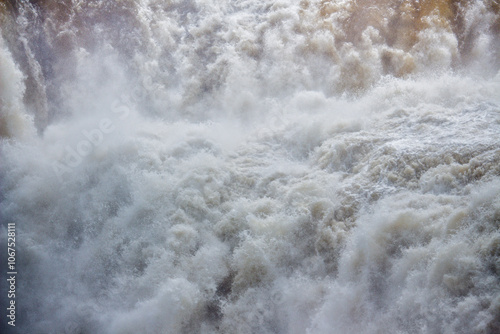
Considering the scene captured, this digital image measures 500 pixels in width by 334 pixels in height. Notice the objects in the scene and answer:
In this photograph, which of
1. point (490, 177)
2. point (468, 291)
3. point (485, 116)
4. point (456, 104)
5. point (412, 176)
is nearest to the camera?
point (468, 291)

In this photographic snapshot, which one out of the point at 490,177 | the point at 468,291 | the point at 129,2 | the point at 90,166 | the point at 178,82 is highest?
the point at 129,2

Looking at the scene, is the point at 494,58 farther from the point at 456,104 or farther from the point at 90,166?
the point at 90,166

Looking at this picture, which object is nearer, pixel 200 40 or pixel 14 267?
pixel 14 267

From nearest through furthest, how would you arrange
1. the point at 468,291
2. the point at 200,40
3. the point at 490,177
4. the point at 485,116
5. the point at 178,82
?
1. the point at 468,291
2. the point at 490,177
3. the point at 485,116
4. the point at 178,82
5. the point at 200,40

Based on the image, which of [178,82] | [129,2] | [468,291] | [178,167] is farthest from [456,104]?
[129,2]

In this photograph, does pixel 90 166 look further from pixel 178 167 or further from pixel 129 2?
pixel 129 2

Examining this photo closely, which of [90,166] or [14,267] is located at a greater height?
[90,166]

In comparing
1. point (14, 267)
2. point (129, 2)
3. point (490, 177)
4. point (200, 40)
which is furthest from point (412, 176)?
point (129, 2)
